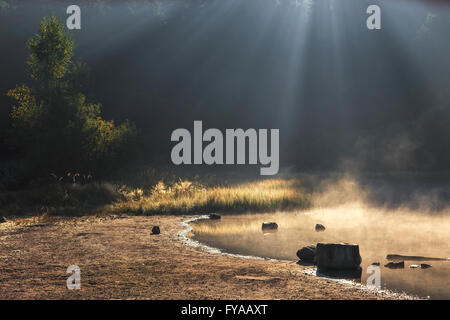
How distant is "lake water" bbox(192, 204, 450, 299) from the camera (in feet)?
25.1

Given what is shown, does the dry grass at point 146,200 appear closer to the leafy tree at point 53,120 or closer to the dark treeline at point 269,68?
the leafy tree at point 53,120

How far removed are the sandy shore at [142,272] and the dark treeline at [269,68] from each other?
2878cm

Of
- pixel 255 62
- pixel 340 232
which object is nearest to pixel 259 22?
pixel 255 62

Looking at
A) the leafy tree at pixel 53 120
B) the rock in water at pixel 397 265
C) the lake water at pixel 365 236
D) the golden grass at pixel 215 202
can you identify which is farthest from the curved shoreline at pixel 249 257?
the leafy tree at pixel 53 120

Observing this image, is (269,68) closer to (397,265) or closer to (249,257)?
(249,257)

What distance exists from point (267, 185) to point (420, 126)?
19.5 m

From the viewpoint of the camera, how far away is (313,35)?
4850cm

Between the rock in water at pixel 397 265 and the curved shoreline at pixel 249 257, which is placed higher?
the rock in water at pixel 397 265

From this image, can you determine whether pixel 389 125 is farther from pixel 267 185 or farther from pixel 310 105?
pixel 267 185

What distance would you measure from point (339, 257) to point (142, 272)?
126 inches

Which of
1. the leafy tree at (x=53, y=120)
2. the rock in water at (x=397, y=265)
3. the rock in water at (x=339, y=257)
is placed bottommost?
the rock in water at (x=397, y=265)

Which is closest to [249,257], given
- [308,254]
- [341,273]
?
[308,254]

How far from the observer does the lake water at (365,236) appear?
7.65 meters

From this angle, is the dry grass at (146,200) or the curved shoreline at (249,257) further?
the dry grass at (146,200)
